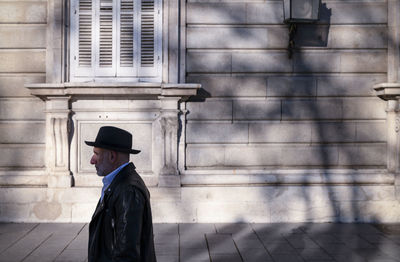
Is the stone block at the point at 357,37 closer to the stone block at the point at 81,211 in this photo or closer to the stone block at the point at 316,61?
the stone block at the point at 316,61

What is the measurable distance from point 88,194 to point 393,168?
5.71 metres

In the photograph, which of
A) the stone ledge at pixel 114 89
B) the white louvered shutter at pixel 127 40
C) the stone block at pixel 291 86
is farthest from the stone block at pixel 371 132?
the white louvered shutter at pixel 127 40

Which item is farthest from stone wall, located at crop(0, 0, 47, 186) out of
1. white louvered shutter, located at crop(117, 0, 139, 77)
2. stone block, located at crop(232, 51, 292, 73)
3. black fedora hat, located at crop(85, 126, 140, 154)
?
black fedora hat, located at crop(85, 126, 140, 154)

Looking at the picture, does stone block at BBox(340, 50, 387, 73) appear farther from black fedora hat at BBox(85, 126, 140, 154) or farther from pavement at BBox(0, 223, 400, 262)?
black fedora hat at BBox(85, 126, 140, 154)

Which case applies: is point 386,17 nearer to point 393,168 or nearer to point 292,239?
point 393,168

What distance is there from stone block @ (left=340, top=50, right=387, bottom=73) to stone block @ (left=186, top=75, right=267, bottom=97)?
165 cm

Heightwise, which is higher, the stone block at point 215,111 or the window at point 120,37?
the window at point 120,37

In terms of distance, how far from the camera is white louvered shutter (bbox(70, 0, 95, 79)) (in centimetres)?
811

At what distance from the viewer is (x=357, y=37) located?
26.6ft

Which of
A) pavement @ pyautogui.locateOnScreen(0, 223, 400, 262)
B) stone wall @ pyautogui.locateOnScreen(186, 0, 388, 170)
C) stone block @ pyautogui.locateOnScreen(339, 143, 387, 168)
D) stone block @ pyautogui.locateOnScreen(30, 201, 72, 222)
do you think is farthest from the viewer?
stone block @ pyautogui.locateOnScreen(339, 143, 387, 168)

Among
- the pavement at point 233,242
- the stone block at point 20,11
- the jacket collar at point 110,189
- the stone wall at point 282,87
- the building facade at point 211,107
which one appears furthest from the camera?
the stone wall at point 282,87

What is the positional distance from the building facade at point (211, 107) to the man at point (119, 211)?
16.1ft

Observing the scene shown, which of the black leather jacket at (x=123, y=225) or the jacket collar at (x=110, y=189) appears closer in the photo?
the black leather jacket at (x=123, y=225)

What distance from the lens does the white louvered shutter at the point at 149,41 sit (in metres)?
8.09
